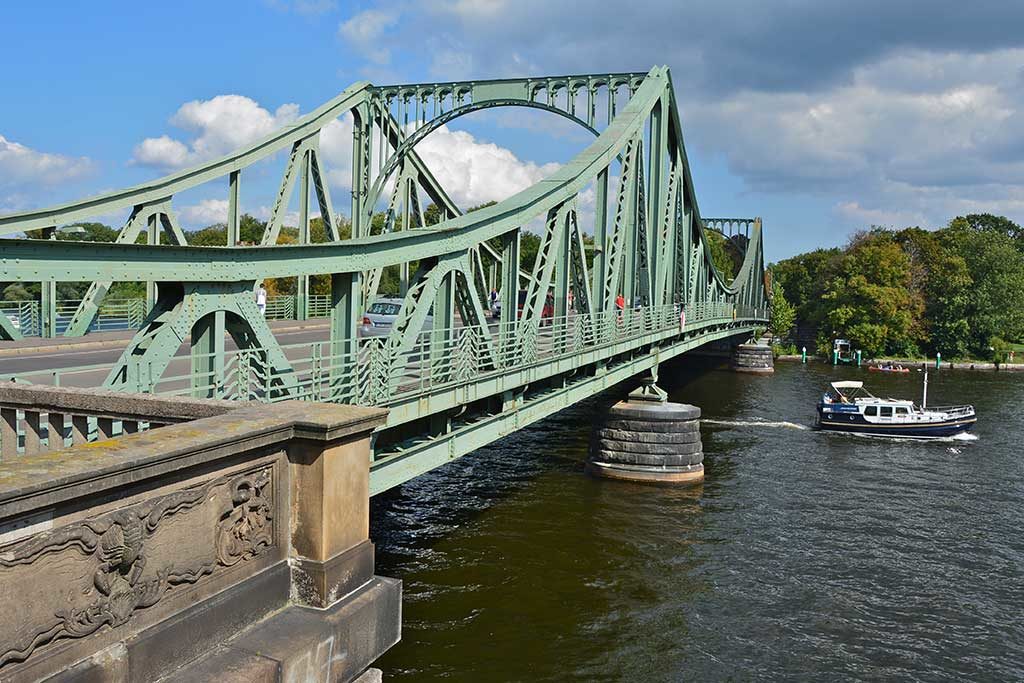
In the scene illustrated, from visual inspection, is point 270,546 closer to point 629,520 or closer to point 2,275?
point 2,275

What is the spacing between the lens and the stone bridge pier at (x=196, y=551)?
3.40 m

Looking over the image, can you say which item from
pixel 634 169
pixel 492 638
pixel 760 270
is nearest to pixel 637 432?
pixel 634 169

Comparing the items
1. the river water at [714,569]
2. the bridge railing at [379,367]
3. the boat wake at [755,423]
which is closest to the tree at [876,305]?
the boat wake at [755,423]

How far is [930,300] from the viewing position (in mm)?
75125

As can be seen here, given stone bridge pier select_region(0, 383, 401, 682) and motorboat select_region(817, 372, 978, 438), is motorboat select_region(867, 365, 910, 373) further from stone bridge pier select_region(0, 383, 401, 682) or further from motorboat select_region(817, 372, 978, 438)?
stone bridge pier select_region(0, 383, 401, 682)

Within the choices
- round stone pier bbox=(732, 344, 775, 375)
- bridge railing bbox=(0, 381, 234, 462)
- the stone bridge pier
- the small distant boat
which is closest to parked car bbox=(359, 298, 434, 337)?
bridge railing bbox=(0, 381, 234, 462)

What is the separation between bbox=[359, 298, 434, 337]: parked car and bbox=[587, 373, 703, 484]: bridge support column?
20.6ft

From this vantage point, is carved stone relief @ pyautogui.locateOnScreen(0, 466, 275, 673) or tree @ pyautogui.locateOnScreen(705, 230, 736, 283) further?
tree @ pyautogui.locateOnScreen(705, 230, 736, 283)

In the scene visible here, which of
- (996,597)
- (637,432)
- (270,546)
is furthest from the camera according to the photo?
(637,432)

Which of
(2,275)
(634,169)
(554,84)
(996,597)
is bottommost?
(996,597)

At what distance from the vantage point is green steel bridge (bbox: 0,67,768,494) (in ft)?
28.1

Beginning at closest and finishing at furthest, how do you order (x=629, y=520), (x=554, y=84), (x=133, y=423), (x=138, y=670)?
1. (x=138, y=670)
2. (x=133, y=423)
3. (x=629, y=520)
4. (x=554, y=84)

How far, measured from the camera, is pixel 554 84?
91.0 ft

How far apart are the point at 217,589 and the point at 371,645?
105cm
